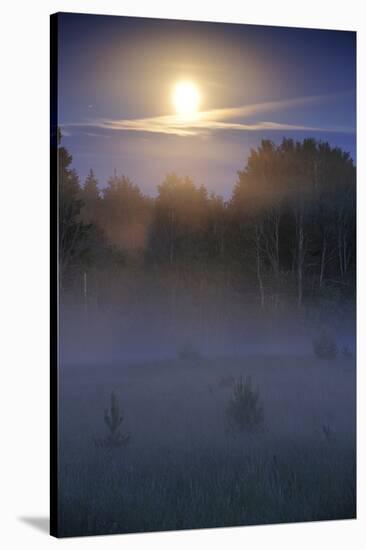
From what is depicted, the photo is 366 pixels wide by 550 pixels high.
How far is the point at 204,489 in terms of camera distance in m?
13.7

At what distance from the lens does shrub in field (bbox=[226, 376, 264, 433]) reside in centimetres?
1385

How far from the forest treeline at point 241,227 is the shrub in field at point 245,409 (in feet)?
2.42

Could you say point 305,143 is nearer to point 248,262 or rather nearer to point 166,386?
Answer: point 248,262

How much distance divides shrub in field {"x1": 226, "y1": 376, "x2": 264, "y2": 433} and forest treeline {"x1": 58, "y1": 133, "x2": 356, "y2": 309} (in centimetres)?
74

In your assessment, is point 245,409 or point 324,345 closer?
point 245,409

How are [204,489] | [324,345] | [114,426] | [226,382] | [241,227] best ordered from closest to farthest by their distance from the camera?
[114,426], [204,489], [226,382], [241,227], [324,345]

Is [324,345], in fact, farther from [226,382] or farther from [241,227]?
[241,227]

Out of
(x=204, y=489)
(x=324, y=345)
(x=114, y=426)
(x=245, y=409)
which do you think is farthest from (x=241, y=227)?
(x=204, y=489)

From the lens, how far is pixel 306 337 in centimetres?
1420

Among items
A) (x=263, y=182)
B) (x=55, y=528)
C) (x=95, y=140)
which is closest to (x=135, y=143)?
(x=95, y=140)

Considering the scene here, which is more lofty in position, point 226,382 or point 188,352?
point 188,352

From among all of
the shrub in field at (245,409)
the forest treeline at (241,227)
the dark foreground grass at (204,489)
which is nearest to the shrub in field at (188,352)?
the shrub in field at (245,409)

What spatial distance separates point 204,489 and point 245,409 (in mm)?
775

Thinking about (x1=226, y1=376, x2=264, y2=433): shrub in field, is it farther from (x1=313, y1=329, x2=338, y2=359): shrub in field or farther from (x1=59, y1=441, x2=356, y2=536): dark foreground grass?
(x1=313, y1=329, x2=338, y2=359): shrub in field
